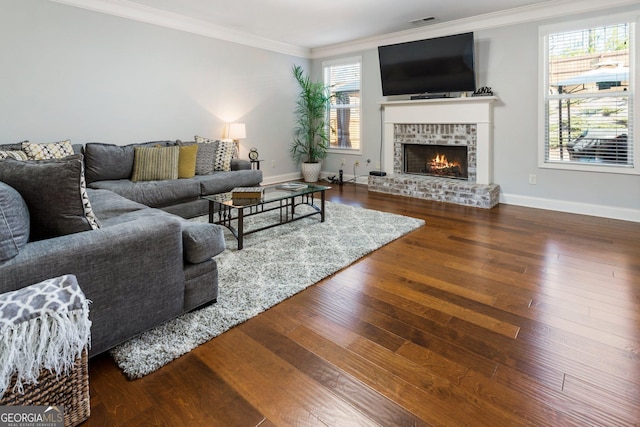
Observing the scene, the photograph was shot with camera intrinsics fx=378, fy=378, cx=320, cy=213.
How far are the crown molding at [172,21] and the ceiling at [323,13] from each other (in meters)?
0.08

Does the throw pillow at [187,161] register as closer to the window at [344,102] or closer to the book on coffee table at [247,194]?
the book on coffee table at [247,194]

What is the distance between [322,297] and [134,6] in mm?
4253

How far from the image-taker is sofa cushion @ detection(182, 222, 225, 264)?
80.6 inches

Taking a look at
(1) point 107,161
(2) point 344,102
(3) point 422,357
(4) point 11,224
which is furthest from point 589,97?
(1) point 107,161

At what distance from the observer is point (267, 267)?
2.85m

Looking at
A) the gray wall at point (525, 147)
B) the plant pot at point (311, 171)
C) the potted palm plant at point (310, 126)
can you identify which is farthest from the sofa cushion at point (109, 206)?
the gray wall at point (525, 147)

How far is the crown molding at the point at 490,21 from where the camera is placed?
13.8ft

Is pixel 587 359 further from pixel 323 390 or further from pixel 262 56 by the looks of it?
pixel 262 56

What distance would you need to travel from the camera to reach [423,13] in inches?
189

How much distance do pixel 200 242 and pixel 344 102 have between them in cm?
531

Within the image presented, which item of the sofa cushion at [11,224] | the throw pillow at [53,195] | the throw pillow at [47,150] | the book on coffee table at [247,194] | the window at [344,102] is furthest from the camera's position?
the window at [344,102]

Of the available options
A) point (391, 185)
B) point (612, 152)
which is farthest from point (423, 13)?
point (612, 152)

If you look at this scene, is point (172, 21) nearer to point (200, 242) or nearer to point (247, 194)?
point (247, 194)

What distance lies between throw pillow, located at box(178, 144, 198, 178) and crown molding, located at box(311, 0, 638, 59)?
341cm
